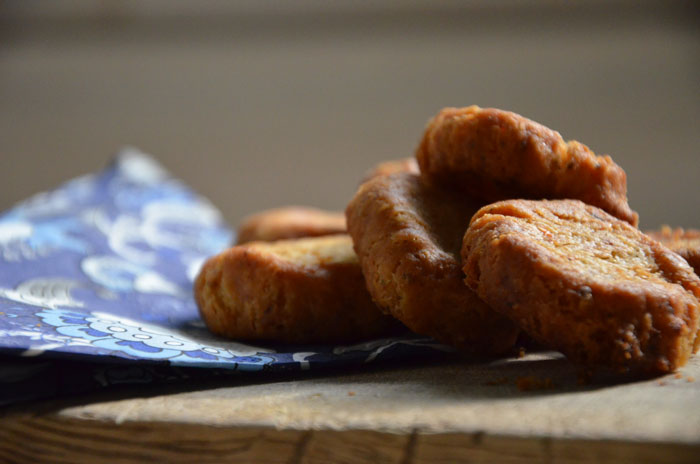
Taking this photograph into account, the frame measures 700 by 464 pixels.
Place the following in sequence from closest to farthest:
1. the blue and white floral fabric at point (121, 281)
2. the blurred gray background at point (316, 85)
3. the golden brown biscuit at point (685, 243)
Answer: the blue and white floral fabric at point (121, 281) < the golden brown biscuit at point (685, 243) < the blurred gray background at point (316, 85)

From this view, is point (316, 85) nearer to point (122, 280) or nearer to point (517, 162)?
point (122, 280)

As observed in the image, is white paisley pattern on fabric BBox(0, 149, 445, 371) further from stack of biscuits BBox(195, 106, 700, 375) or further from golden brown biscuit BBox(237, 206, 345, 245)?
golden brown biscuit BBox(237, 206, 345, 245)

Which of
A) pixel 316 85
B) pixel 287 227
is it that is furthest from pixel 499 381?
pixel 316 85

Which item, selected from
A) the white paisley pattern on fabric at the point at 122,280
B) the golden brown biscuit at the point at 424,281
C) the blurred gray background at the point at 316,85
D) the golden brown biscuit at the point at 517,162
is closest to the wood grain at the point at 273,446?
the white paisley pattern on fabric at the point at 122,280

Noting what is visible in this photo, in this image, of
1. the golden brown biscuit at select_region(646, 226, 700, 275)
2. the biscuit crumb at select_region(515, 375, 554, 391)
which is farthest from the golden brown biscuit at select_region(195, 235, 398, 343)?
the golden brown biscuit at select_region(646, 226, 700, 275)

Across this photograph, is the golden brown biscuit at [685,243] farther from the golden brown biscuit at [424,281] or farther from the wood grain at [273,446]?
the wood grain at [273,446]
